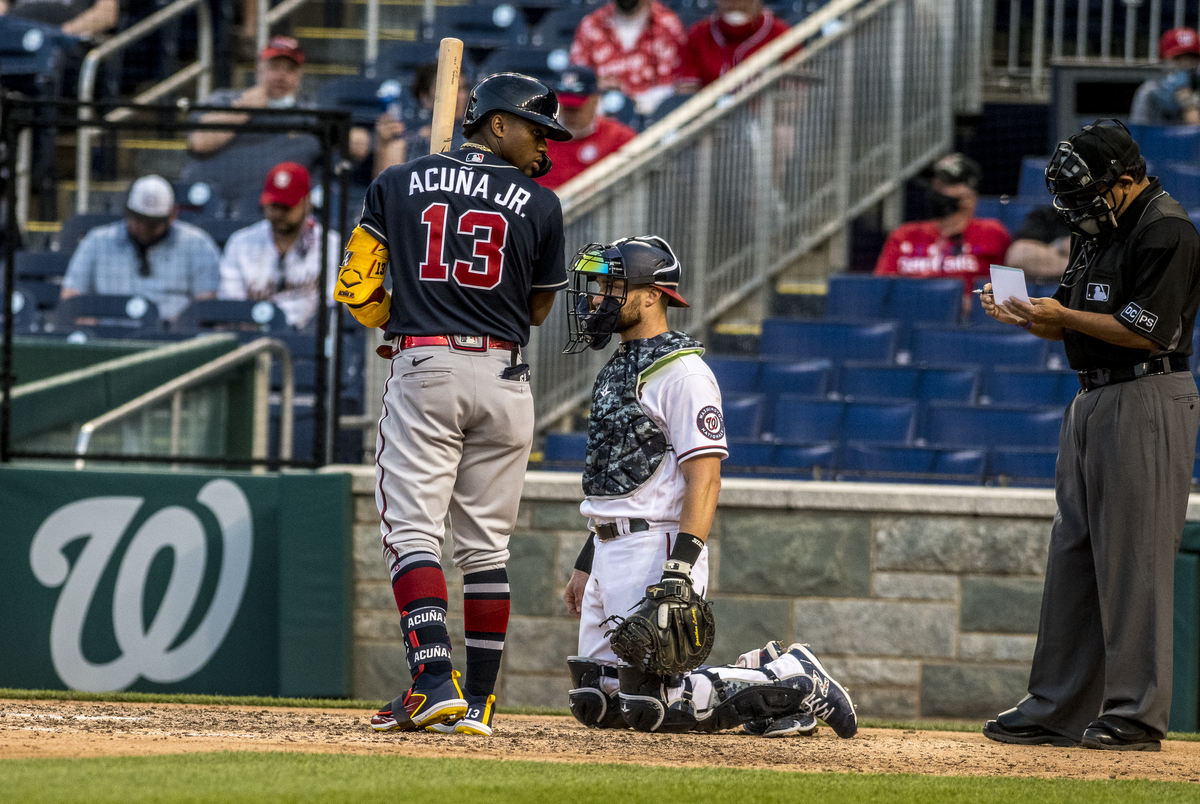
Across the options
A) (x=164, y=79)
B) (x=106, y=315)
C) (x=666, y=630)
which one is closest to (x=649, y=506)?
(x=666, y=630)

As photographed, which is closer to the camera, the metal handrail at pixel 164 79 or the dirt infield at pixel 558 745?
the dirt infield at pixel 558 745

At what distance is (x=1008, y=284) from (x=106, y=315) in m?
5.41

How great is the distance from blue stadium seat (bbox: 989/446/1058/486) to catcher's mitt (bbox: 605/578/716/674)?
324 centimetres

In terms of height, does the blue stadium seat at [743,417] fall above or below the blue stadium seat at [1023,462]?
above

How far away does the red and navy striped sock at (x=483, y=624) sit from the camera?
4.33 metres

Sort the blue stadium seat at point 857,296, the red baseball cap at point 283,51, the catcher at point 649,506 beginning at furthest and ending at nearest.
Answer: the red baseball cap at point 283,51, the blue stadium seat at point 857,296, the catcher at point 649,506

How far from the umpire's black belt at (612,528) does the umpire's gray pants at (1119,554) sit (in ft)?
4.20

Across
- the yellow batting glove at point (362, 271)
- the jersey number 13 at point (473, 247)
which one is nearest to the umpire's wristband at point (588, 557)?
the jersey number 13 at point (473, 247)

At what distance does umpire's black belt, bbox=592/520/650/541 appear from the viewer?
172 inches

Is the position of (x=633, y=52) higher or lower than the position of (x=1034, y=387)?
higher

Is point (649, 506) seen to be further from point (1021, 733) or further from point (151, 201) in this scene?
point (151, 201)

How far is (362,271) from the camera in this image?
4.29 m

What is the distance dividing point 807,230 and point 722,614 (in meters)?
3.58

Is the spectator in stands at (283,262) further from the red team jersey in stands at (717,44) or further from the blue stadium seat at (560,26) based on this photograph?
the blue stadium seat at (560,26)
